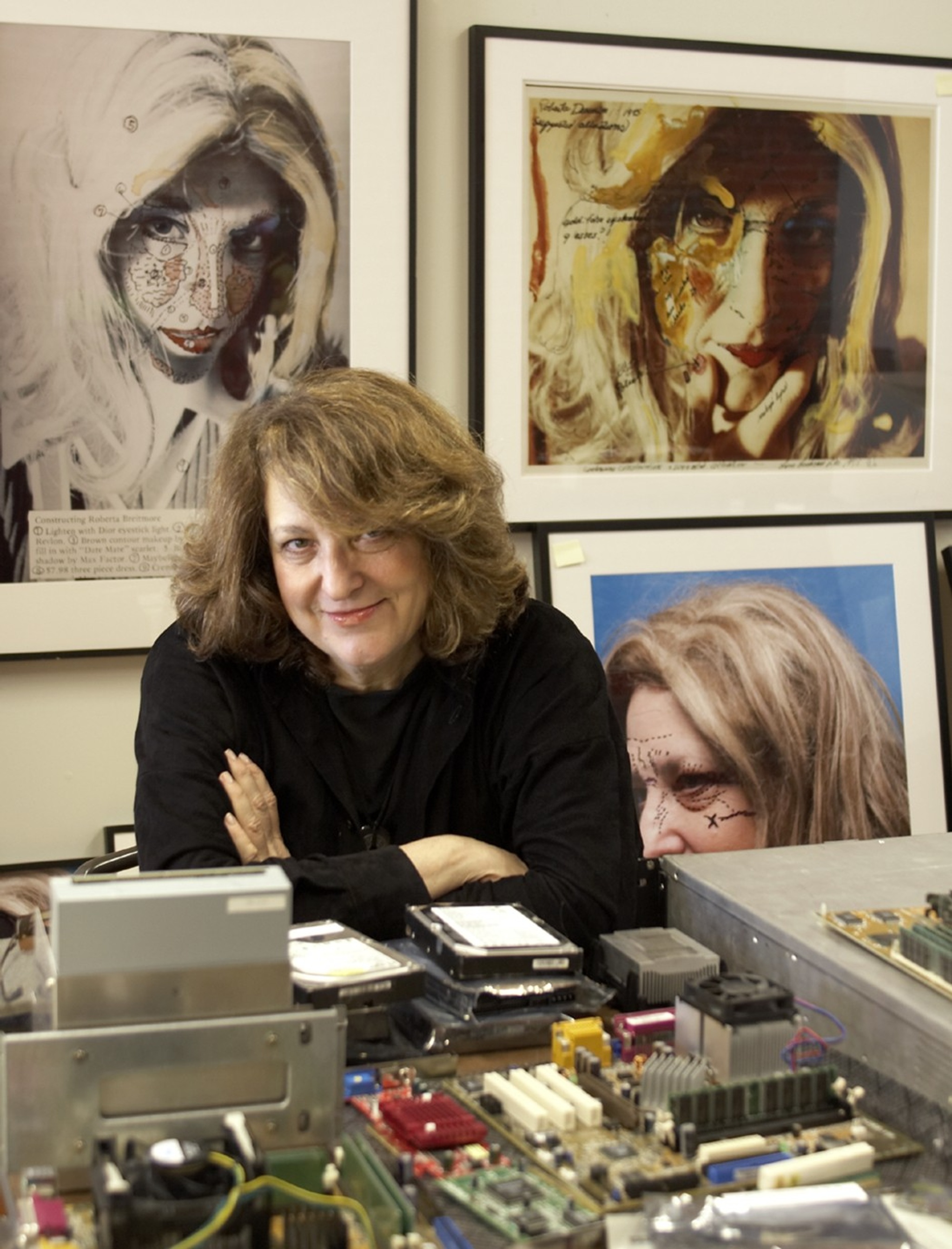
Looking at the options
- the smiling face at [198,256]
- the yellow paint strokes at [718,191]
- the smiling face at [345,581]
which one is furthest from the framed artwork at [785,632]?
the smiling face at [345,581]

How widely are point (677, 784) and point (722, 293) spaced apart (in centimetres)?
113

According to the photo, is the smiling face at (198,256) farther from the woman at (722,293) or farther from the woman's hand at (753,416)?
the woman's hand at (753,416)

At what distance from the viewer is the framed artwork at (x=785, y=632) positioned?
11.0 feet

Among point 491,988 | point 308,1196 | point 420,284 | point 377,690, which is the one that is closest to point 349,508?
point 377,690

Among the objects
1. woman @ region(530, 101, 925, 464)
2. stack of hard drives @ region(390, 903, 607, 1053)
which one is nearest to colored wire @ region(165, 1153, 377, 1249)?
stack of hard drives @ region(390, 903, 607, 1053)

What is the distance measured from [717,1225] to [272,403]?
1.34 metres

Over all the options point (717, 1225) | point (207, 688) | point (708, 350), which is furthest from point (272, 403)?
point (708, 350)

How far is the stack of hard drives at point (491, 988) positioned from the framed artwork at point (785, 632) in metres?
1.78

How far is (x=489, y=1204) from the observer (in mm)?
1126

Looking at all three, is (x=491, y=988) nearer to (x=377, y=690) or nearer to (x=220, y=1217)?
(x=220, y=1217)

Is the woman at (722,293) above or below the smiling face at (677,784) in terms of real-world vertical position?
above

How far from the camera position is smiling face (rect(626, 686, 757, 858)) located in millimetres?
3348

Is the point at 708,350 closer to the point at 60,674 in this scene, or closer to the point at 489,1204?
the point at 60,674

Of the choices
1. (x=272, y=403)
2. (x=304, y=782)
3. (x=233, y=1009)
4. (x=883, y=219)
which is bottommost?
(x=233, y=1009)
